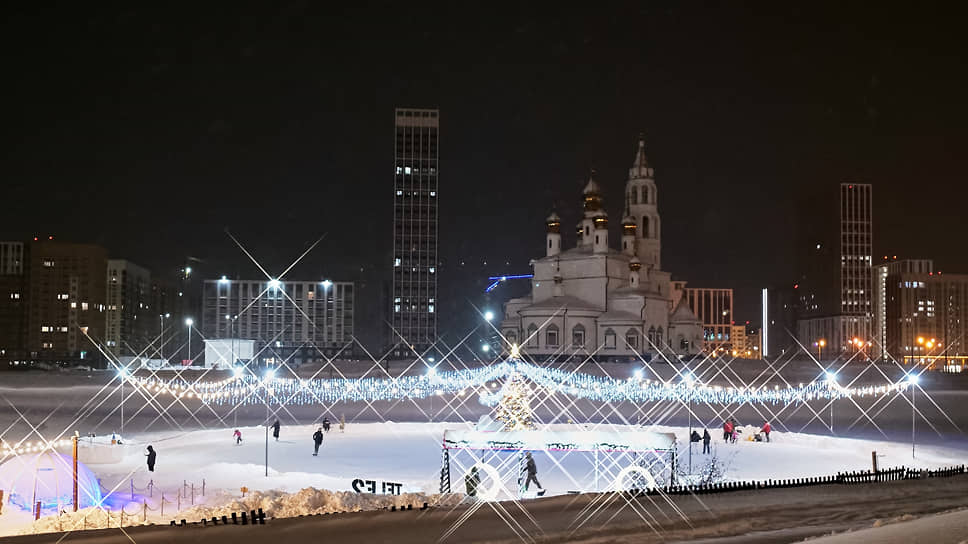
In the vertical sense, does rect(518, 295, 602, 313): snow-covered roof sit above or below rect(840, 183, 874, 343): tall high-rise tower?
below

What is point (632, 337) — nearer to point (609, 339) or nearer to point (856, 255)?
point (609, 339)

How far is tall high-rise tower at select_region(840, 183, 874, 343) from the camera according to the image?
138m

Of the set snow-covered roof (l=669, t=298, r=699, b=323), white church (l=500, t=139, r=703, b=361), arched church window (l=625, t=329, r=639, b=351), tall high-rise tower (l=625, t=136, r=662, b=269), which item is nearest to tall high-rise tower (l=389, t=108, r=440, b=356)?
white church (l=500, t=139, r=703, b=361)

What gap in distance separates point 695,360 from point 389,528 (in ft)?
190

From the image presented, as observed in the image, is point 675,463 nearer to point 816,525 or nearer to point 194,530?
point 816,525

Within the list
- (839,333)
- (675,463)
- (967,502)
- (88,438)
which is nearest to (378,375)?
(88,438)

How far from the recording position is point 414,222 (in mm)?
99562

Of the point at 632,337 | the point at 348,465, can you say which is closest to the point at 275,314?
the point at 632,337

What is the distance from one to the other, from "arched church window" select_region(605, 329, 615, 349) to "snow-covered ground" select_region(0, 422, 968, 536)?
38585 millimetres

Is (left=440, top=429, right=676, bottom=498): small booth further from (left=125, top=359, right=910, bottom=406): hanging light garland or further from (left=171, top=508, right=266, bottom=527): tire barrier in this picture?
(left=125, top=359, right=910, bottom=406): hanging light garland

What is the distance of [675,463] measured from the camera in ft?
68.6

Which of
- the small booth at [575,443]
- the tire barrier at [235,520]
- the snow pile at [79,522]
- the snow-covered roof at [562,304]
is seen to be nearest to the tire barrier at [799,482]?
the small booth at [575,443]

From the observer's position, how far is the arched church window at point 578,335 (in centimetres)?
7450

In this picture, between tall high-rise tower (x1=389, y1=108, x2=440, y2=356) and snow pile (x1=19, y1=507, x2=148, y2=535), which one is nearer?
snow pile (x1=19, y1=507, x2=148, y2=535)
